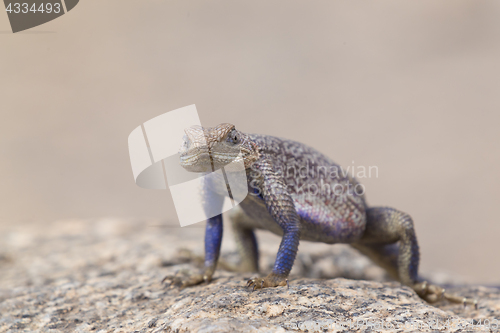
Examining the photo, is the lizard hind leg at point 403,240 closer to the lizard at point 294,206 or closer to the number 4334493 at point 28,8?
the lizard at point 294,206

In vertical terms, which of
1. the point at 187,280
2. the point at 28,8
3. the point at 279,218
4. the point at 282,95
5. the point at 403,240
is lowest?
the point at 403,240

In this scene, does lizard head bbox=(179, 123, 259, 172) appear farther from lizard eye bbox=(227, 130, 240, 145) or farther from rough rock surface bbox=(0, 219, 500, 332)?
rough rock surface bbox=(0, 219, 500, 332)

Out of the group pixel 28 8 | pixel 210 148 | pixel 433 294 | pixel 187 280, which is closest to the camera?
pixel 210 148

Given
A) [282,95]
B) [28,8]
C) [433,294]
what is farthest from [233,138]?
[282,95]

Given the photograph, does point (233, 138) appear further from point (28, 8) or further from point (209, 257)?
point (28, 8)

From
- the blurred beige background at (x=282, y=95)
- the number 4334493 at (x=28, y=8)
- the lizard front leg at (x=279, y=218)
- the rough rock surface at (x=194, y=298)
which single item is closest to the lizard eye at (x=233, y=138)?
the lizard front leg at (x=279, y=218)

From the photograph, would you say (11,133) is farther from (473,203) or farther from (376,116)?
(473,203)

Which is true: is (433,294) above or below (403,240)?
below
